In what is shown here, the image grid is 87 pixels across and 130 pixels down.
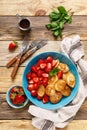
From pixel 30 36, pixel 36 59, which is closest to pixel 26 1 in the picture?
pixel 30 36

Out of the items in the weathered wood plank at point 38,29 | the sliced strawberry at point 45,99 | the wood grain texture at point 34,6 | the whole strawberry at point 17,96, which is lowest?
the sliced strawberry at point 45,99

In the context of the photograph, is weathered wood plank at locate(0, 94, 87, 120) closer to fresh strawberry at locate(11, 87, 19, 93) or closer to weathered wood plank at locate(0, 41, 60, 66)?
fresh strawberry at locate(11, 87, 19, 93)

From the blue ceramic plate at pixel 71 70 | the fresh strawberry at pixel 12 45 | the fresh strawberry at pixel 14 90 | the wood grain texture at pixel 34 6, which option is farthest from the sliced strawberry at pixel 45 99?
the wood grain texture at pixel 34 6

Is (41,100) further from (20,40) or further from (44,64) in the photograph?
(20,40)

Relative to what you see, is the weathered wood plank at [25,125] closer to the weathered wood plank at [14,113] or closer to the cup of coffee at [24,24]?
the weathered wood plank at [14,113]

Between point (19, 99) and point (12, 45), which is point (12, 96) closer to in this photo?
point (19, 99)

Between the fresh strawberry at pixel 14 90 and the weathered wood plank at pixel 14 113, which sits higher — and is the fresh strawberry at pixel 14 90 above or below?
above
